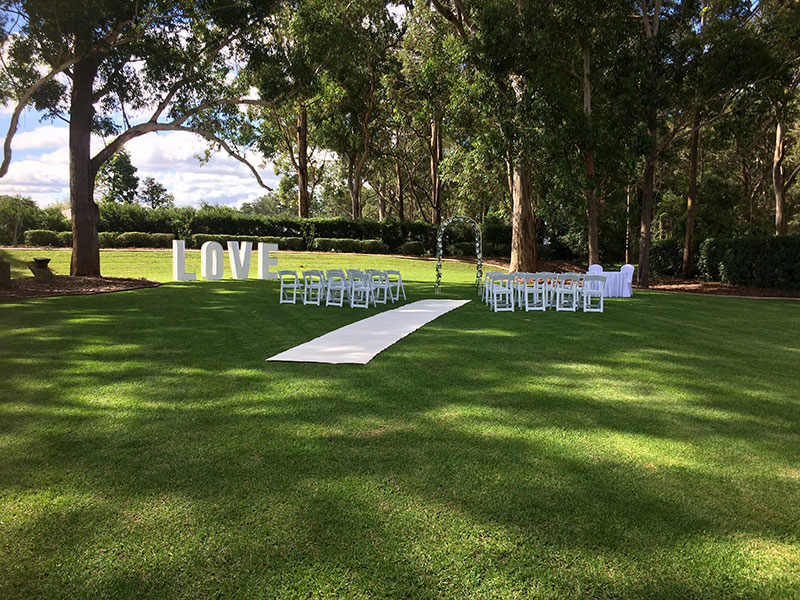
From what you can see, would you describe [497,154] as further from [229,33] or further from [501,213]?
[501,213]

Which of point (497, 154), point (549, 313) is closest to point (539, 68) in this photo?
point (497, 154)

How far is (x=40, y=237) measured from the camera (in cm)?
2541

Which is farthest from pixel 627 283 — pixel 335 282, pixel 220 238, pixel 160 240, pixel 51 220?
pixel 51 220

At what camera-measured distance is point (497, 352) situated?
7289 millimetres

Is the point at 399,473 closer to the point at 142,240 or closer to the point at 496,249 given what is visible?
the point at 142,240

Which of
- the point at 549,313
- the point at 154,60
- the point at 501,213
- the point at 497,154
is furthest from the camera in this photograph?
the point at 501,213

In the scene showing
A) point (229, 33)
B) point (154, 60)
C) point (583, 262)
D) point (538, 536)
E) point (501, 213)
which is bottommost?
point (538, 536)

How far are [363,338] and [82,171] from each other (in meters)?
12.5

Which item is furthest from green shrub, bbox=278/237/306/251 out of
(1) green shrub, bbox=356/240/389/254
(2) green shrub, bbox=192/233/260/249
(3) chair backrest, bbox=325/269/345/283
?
(3) chair backrest, bbox=325/269/345/283

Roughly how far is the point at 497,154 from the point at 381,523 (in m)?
15.8

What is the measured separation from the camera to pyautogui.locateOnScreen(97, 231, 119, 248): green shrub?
26.1m

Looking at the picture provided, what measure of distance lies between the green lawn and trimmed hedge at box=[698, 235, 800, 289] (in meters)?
13.5

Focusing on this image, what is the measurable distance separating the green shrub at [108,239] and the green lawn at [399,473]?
21457mm

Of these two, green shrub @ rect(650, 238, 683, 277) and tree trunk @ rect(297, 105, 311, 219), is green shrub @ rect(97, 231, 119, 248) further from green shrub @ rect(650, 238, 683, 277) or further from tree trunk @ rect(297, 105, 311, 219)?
green shrub @ rect(650, 238, 683, 277)
